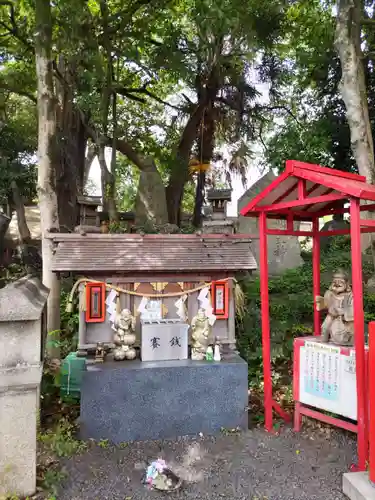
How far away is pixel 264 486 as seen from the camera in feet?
13.7

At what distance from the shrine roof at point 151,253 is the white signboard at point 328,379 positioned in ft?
5.06

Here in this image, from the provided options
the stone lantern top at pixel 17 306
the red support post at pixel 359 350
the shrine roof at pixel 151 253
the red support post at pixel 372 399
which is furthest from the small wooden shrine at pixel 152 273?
the red support post at pixel 372 399

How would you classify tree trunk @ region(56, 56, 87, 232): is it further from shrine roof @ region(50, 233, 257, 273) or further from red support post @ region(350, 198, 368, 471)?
red support post @ region(350, 198, 368, 471)

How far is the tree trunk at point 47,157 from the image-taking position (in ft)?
22.4

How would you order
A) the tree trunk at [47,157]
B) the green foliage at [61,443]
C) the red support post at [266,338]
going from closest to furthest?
1. the green foliage at [61,443]
2. the red support post at [266,338]
3. the tree trunk at [47,157]

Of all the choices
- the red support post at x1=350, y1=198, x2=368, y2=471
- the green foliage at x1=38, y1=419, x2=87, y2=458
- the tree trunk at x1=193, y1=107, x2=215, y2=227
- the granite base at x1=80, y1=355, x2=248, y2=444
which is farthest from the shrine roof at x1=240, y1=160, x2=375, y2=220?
the tree trunk at x1=193, y1=107, x2=215, y2=227

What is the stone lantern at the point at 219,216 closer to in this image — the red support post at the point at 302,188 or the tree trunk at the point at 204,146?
the red support post at the point at 302,188

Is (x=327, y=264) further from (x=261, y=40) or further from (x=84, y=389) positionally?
(x=84, y=389)

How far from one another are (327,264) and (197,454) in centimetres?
732

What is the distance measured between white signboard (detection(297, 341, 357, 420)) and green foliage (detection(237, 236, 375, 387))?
1746 mm

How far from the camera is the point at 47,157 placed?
277 inches

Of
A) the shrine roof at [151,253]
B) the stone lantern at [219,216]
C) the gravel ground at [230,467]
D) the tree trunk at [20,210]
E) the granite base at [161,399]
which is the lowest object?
the gravel ground at [230,467]

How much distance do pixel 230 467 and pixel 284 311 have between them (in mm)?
4601

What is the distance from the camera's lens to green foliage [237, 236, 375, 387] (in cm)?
755
